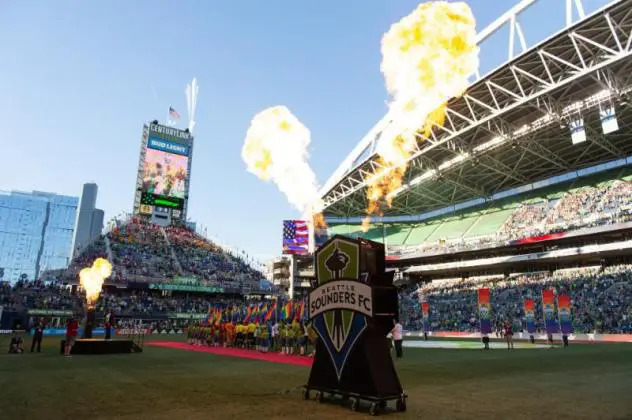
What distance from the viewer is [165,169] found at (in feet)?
199

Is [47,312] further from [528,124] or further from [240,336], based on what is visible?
[528,124]

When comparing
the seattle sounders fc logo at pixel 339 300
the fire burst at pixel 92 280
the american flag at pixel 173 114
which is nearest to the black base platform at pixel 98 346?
the fire burst at pixel 92 280

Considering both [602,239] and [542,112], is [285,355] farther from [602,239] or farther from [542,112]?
[602,239]

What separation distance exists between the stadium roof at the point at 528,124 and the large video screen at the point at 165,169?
Result: 2170 cm

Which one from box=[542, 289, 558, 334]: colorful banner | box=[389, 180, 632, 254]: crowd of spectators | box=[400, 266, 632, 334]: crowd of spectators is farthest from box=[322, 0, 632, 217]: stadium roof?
box=[542, 289, 558, 334]: colorful banner

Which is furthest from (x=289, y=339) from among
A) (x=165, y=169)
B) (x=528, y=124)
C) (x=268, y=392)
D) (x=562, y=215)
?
(x=165, y=169)

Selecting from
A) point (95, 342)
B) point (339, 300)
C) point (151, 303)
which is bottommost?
point (95, 342)

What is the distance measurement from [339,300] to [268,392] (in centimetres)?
273

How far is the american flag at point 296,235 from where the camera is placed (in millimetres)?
53656

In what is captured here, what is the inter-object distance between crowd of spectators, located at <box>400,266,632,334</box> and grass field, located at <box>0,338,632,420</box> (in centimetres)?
2574

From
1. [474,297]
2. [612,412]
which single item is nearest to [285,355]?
[612,412]

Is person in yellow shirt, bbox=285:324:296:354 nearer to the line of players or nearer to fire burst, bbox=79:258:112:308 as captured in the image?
the line of players

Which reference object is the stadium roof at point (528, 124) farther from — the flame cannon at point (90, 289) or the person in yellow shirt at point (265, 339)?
the flame cannon at point (90, 289)

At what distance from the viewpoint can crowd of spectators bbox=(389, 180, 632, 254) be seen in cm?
4616
